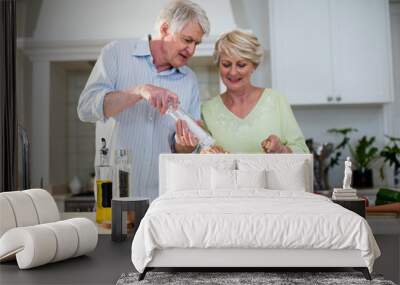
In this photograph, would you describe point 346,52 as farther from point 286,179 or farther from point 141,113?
point 141,113

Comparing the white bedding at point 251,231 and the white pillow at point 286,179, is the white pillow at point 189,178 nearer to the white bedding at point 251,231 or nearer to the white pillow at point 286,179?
the white pillow at point 286,179

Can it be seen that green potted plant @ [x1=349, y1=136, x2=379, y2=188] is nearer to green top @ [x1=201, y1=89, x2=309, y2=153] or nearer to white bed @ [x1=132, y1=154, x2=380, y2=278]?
green top @ [x1=201, y1=89, x2=309, y2=153]

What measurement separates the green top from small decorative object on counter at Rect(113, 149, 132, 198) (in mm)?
794

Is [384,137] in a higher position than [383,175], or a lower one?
higher

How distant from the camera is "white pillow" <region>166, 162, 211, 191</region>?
4.75m

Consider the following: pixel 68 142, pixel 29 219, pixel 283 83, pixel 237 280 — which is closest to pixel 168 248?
pixel 237 280

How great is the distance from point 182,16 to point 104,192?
1.76 metres

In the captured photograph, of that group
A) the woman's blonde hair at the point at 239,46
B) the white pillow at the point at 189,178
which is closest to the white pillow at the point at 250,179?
the white pillow at the point at 189,178

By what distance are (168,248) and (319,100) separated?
10.4ft

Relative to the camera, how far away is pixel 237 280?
11.0 feet

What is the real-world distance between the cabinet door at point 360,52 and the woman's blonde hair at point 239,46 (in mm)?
1028

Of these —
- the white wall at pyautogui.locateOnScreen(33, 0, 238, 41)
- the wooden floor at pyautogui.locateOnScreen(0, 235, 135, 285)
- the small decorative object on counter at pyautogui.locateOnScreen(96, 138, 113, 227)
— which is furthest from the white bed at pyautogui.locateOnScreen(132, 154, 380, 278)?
the white wall at pyautogui.locateOnScreen(33, 0, 238, 41)

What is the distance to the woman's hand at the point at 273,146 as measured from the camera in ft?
17.5

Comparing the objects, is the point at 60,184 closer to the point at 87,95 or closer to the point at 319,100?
the point at 87,95
